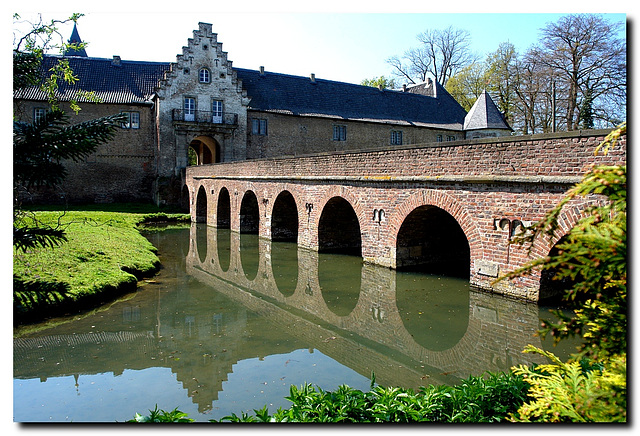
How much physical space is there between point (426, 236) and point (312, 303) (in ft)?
14.1

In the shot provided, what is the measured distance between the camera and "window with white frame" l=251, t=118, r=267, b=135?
120ft

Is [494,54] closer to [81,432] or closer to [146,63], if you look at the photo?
[146,63]

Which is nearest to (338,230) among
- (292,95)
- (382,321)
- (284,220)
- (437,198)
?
(284,220)

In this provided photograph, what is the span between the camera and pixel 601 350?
8.47ft

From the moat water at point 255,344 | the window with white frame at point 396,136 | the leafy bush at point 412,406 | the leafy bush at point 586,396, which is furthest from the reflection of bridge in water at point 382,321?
the window with white frame at point 396,136

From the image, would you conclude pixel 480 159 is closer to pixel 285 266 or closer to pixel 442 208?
pixel 442 208

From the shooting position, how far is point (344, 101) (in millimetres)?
39969

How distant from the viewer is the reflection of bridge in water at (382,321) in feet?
22.9

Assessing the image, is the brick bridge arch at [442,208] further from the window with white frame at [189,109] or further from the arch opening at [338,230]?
the window with white frame at [189,109]

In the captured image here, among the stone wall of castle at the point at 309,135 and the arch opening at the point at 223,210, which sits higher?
the stone wall of castle at the point at 309,135

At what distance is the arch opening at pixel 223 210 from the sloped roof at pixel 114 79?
585 inches

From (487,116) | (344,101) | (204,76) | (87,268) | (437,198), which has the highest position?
Result: (204,76)

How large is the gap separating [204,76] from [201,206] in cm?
1110

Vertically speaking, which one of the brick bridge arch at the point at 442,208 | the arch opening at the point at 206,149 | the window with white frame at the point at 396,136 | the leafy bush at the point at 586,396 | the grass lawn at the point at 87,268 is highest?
the window with white frame at the point at 396,136
